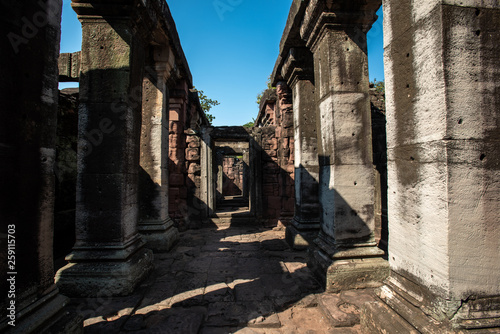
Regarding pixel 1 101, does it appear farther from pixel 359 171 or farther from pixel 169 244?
pixel 169 244

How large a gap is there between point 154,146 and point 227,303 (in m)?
3.47

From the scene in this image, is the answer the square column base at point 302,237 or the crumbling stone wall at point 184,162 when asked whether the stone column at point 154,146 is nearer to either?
the crumbling stone wall at point 184,162

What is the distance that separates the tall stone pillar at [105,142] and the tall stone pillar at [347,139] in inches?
106

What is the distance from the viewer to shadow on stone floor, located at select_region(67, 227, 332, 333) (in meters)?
2.35

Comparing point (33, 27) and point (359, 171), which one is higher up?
point (33, 27)

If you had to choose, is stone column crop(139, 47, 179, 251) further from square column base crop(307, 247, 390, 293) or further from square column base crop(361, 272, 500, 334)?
square column base crop(361, 272, 500, 334)

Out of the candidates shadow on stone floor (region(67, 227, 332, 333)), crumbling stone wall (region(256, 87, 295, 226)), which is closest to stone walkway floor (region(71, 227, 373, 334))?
shadow on stone floor (region(67, 227, 332, 333))

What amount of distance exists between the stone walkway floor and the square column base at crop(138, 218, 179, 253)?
603 mm

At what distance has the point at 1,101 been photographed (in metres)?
1.50

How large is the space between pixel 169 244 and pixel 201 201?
288cm

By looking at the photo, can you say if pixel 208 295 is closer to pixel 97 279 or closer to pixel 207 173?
pixel 97 279

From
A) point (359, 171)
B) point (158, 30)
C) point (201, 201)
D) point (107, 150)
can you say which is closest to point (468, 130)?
point (359, 171)

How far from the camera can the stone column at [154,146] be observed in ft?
16.1

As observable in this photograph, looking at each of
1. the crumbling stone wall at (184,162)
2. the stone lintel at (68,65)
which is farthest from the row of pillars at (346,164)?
the stone lintel at (68,65)
